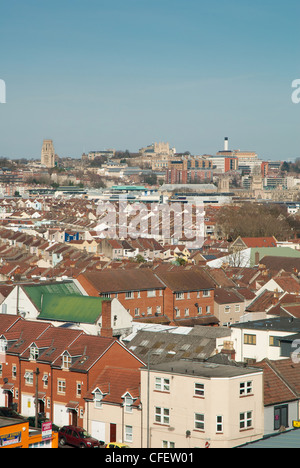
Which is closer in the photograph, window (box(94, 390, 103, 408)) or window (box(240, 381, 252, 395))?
window (box(240, 381, 252, 395))

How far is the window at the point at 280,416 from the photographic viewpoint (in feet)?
43.5

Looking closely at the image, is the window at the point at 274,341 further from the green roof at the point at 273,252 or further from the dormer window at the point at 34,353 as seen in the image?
→ the green roof at the point at 273,252

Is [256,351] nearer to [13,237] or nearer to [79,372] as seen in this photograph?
[79,372]

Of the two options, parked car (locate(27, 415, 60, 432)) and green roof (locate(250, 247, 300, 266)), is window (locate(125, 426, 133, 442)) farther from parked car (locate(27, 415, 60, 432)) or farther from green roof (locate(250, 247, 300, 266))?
green roof (locate(250, 247, 300, 266))

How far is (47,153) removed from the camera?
175m

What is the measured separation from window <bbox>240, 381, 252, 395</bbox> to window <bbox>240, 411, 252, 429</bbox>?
0.32m

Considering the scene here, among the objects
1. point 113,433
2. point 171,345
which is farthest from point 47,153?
point 113,433

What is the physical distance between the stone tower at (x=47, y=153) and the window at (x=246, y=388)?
16172cm

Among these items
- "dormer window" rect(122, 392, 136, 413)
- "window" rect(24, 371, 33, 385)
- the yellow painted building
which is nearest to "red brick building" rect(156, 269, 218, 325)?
"window" rect(24, 371, 33, 385)

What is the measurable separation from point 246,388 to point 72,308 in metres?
8.32

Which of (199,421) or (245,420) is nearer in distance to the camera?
(199,421)

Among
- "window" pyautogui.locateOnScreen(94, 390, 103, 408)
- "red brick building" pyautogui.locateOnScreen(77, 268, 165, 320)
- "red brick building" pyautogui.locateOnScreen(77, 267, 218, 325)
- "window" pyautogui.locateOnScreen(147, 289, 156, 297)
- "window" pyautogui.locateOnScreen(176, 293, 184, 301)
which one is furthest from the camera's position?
"window" pyautogui.locateOnScreen(176, 293, 184, 301)

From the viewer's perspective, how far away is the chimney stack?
18547 millimetres

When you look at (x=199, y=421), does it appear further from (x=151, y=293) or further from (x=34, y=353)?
(x=151, y=293)
